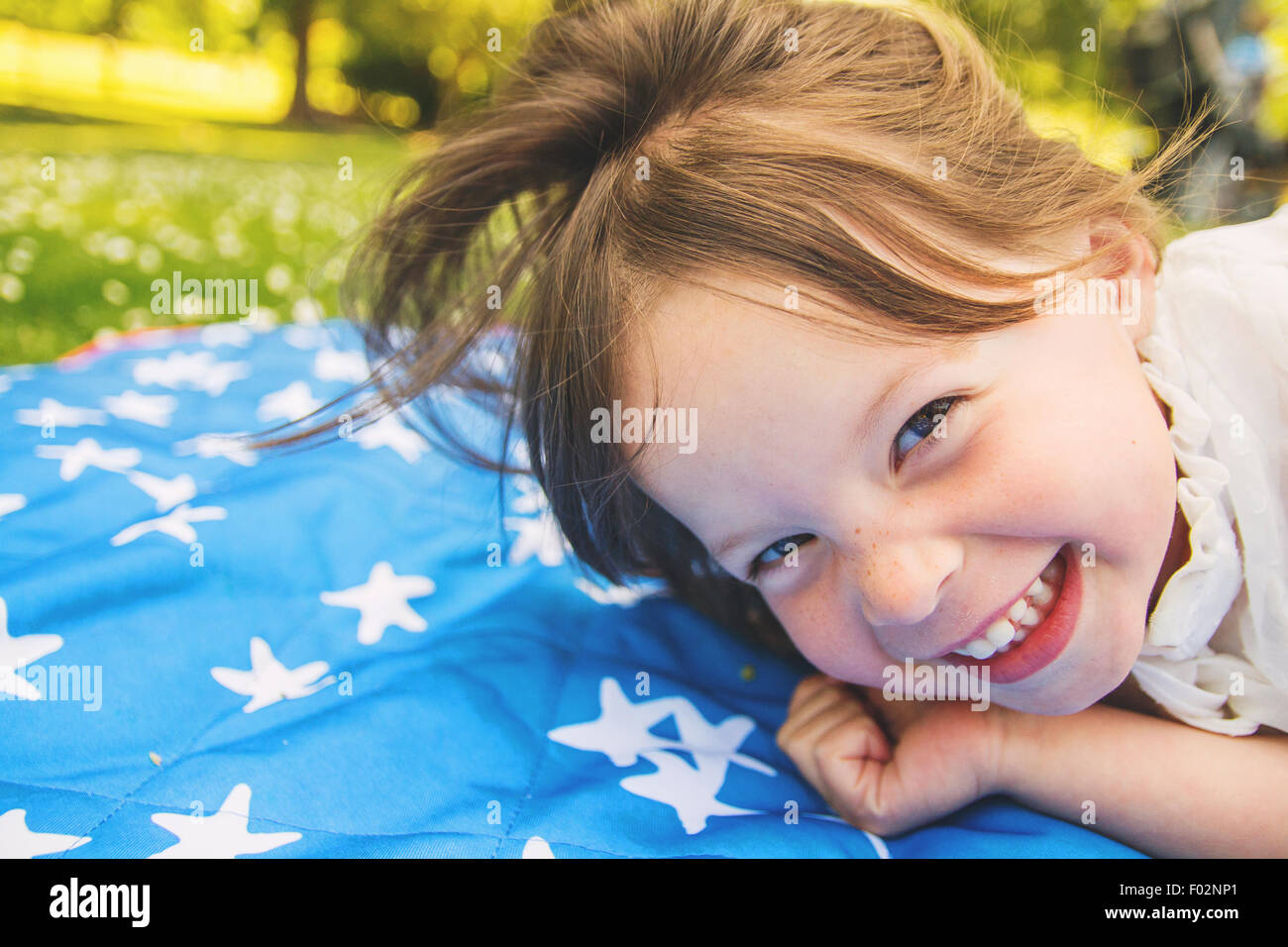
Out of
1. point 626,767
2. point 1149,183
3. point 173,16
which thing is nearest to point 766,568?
point 626,767

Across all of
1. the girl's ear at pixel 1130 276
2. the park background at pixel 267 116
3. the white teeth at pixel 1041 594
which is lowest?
the white teeth at pixel 1041 594

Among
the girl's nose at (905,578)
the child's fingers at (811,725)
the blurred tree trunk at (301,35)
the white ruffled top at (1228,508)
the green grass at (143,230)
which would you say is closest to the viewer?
the girl's nose at (905,578)

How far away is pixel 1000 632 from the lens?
1.23 m

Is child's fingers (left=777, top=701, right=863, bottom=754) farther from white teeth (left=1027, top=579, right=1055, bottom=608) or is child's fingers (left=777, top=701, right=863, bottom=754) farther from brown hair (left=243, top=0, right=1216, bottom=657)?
white teeth (left=1027, top=579, right=1055, bottom=608)

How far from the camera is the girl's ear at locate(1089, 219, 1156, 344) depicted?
4.72ft

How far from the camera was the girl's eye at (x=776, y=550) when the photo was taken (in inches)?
50.9

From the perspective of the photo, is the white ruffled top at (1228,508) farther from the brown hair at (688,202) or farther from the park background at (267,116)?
the park background at (267,116)

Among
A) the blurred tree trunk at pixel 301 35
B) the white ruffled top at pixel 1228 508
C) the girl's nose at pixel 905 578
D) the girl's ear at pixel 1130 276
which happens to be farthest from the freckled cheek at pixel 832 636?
the blurred tree trunk at pixel 301 35

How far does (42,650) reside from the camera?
1510 mm

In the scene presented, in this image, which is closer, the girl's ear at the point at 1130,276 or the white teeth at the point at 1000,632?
the white teeth at the point at 1000,632

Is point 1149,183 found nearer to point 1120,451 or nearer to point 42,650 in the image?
point 1120,451

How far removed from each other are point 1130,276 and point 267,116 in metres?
22.0

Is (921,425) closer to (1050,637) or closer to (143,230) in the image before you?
(1050,637)
